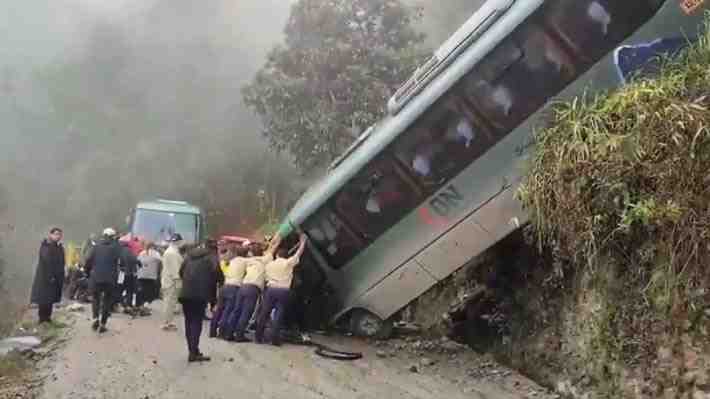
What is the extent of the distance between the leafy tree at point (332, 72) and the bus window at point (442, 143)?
36.4 feet

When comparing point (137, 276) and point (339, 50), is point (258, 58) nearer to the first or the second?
point (339, 50)

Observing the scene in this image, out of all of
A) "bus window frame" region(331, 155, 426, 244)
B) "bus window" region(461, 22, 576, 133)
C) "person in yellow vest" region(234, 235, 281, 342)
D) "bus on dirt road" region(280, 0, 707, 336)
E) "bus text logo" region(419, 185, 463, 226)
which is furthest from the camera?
"person in yellow vest" region(234, 235, 281, 342)

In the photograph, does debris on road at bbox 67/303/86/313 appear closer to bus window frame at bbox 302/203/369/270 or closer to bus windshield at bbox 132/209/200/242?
bus windshield at bbox 132/209/200/242

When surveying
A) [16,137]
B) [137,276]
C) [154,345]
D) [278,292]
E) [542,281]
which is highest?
[16,137]

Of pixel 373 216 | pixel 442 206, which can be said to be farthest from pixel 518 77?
pixel 373 216

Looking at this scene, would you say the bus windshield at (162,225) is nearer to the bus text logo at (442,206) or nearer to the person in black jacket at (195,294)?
the person in black jacket at (195,294)

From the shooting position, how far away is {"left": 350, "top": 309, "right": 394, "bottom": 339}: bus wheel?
977 centimetres

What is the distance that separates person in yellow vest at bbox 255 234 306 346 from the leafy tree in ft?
35.8

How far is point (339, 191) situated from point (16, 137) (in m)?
34.3

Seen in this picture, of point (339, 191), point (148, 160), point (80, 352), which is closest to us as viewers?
point (80, 352)

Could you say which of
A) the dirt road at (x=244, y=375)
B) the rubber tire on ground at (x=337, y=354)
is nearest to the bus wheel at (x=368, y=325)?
the dirt road at (x=244, y=375)

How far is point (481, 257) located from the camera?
33.1 feet

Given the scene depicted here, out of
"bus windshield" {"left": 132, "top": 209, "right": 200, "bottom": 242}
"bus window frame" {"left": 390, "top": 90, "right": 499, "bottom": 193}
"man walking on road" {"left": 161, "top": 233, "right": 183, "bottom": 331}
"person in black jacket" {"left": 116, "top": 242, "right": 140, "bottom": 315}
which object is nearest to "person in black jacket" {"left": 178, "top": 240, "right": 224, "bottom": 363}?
"man walking on road" {"left": 161, "top": 233, "right": 183, "bottom": 331}

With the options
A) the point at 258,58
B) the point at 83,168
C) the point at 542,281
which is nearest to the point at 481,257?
the point at 542,281
